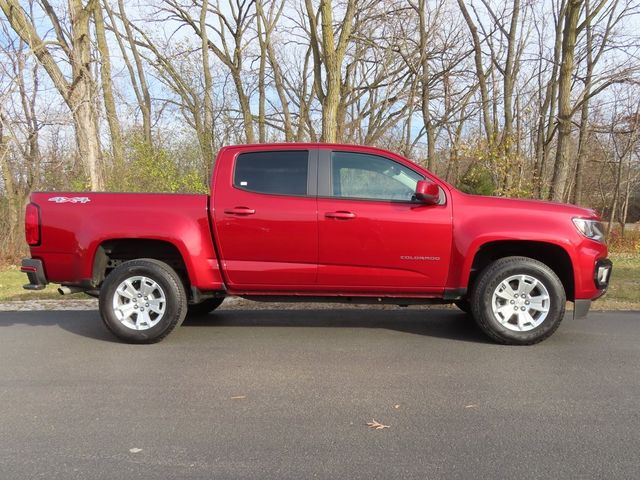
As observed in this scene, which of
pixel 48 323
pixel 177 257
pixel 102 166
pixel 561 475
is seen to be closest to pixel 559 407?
pixel 561 475

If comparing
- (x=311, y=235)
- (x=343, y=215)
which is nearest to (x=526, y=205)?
(x=343, y=215)

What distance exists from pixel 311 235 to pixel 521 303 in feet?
7.17

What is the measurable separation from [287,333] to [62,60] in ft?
38.7

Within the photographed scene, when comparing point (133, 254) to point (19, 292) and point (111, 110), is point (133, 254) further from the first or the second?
point (111, 110)

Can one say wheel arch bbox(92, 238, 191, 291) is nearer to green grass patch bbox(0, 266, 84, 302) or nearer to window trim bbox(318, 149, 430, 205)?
window trim bbox(318, 149, 430, 205)

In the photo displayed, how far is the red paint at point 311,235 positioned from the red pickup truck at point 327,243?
11mm

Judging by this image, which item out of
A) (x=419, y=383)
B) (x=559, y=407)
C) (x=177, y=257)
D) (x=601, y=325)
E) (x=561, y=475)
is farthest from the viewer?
(x=601, y=325)

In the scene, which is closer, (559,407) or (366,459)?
(366,459)

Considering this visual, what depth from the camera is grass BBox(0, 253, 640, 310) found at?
742cm

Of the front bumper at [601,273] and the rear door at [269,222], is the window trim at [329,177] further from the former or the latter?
the front bumper at [601,273]

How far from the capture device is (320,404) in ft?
12.3

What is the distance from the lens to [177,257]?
5.59 meters

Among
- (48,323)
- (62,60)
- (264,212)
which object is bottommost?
(48,323)

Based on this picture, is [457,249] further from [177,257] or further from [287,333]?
[177,257]
